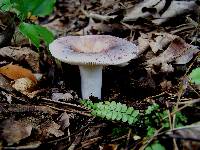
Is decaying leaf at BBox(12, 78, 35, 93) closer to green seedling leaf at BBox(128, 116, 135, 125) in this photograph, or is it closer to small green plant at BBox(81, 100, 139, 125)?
small green plant at BBox(81, 100, 139, 125)

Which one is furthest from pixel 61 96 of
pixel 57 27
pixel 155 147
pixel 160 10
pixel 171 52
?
pixel 57 27

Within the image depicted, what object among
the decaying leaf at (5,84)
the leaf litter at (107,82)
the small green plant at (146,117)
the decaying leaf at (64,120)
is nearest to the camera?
the small green plant at (146,117)

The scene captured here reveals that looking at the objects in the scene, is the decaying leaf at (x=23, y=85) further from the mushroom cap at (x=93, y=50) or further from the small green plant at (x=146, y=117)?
the small green plant at (x=146, y=117)

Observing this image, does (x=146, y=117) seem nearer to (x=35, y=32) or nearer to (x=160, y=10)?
(x=35, y=32)

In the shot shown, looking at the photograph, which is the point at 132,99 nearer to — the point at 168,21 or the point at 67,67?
the point at 67,67

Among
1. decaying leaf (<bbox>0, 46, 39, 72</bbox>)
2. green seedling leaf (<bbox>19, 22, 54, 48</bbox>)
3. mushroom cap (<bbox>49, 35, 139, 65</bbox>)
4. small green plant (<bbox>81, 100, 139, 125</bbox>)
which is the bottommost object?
decaying leaf (<bbox>0, 46, 39, 72</bbox>)

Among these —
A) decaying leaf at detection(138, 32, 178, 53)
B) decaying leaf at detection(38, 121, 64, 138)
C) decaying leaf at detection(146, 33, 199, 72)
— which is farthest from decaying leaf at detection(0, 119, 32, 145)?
decaying leaf at detection(138, 32, 178, 53)

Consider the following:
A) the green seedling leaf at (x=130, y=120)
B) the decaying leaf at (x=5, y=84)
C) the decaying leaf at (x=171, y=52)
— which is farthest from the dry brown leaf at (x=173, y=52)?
the decaying leaf at (x=5, y=84)
